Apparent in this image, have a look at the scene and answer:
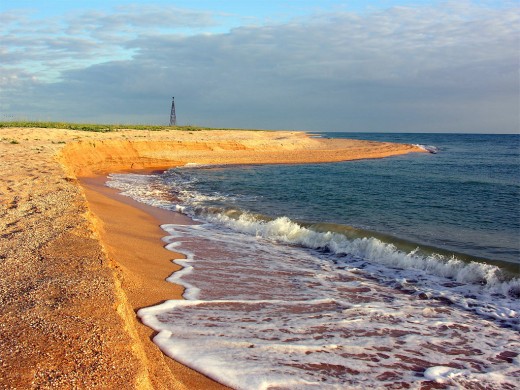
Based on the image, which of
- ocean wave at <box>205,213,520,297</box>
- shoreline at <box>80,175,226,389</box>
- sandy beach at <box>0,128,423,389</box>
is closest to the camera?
sandy beach at <box>0,128,423,389</box>

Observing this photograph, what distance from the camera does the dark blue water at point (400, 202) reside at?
38.0 feet

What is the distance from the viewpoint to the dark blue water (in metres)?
11.6

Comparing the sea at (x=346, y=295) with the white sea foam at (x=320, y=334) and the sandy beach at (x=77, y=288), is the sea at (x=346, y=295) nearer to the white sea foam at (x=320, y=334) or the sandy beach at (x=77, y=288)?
the white sea foam at (x=320, y=334)

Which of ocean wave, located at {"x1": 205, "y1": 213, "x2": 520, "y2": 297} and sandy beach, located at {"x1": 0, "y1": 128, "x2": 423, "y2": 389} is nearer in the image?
sandy beach, located at {"x1": 0, "y1": 128, "x2": 423, "y2": 389}

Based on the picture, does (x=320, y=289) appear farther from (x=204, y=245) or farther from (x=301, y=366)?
(x=204, y=245)

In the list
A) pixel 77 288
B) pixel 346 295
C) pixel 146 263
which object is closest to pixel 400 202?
pixel 346 295

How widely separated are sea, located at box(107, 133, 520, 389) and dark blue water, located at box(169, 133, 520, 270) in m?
0.10

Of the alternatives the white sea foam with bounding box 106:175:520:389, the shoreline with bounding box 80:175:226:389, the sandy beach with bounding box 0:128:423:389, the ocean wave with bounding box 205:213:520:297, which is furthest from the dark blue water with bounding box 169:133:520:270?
the sandy beach with bounding box 0:128:423:389

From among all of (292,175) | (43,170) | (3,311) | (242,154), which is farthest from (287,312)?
(242,154)

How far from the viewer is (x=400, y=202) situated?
17297 millimetres

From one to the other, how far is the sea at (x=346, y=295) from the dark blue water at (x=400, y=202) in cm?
10

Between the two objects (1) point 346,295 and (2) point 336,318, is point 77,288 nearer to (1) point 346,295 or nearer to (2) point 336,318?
(2) point 336,318

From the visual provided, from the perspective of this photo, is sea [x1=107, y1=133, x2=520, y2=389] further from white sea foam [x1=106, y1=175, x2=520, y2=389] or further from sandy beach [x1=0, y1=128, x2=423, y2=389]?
sandy beach [x1=0, y1=128, x2=423, y2=389]

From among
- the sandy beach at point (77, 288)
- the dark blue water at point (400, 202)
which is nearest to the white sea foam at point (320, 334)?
the sandy beach at point (77, 288)
